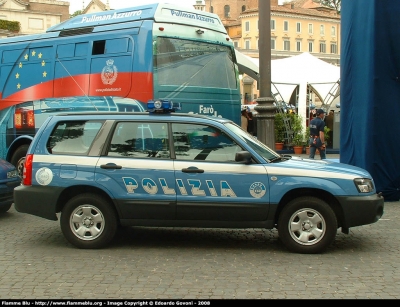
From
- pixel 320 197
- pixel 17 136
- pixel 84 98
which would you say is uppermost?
pixel 84 98

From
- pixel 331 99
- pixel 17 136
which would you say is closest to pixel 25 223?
pixel 17 136

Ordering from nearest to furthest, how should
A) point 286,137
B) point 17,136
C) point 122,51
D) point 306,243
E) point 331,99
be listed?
1. point 306,243
2. point 122,51
3. point 17,136
4. point 286,137
5. point 331,99

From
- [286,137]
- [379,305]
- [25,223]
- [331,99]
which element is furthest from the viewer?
[331,99]

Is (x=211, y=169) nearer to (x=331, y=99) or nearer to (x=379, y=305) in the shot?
(x=379, y=305)

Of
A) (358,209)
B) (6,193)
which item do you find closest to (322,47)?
(6,193)

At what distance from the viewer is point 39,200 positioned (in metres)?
7.16

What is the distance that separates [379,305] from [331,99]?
20.9 metres

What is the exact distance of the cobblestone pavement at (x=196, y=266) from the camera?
5371 millimetres

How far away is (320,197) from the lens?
6.93 m

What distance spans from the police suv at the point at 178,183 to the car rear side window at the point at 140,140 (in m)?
0.01

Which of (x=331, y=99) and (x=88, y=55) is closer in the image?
(x=88, y=55)

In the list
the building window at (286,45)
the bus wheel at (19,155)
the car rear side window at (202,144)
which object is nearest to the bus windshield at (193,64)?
the car rear side window at (202,144)

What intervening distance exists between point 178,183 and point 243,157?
2.81 ft

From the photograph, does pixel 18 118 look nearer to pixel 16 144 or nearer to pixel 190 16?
pixel 16 144
